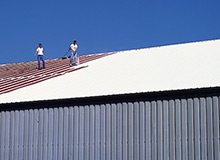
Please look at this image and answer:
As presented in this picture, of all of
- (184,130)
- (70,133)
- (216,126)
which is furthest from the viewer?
(70,133)

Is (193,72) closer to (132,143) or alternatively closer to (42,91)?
(132,143)

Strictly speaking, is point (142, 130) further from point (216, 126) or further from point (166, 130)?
point (216, 126)

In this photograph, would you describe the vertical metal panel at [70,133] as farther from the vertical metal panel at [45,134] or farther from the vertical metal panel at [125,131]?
the vertical metal panel at [125,131]

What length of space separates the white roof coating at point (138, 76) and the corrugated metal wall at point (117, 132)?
2.26 ft

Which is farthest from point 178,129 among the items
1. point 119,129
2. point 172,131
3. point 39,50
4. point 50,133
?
point 39,50

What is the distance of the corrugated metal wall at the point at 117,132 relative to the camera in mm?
19469

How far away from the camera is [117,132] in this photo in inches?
828

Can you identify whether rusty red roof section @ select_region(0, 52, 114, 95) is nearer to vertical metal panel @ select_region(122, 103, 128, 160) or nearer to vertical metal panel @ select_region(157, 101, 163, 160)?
vertical metal panel @ select_region(122, 103, 128, 160)

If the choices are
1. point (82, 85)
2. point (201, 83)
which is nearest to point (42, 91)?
point (82, 85)

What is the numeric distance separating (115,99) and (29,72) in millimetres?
11607

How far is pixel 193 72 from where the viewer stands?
23.3 m

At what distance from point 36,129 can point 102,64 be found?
316 inches

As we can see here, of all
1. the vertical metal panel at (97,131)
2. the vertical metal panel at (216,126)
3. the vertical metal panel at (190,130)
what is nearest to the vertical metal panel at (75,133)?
the vertical metal panel at (97,131)

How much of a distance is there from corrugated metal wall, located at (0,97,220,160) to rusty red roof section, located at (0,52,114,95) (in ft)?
11.9
